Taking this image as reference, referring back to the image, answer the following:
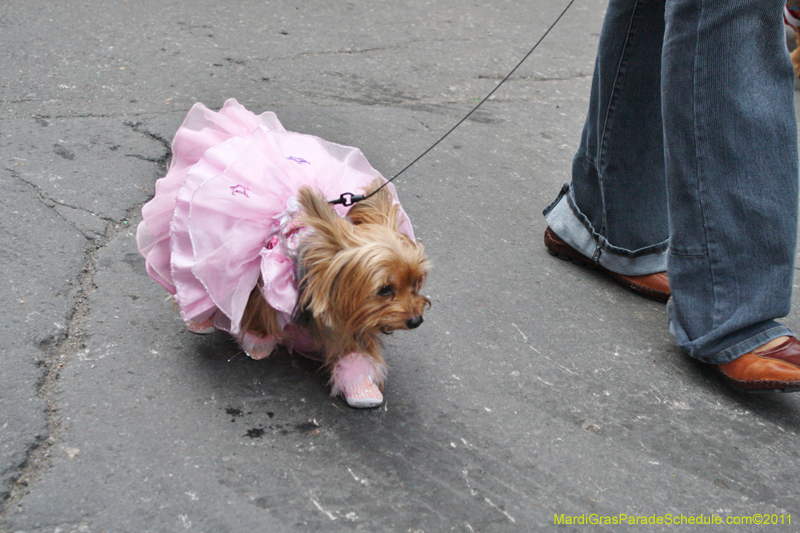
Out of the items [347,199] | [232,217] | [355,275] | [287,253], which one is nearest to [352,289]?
[355,275]

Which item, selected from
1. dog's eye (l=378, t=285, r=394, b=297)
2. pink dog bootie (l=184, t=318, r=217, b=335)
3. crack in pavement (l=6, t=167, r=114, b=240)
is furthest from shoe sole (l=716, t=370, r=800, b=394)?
crack in pavement (l=6, t=167, r=114, b=240)

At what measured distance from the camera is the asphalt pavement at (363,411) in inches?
77.5

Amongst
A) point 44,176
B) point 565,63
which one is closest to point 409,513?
point 44,176

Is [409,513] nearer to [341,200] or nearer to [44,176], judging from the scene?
[341,200]

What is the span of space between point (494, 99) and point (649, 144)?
225 centimetres

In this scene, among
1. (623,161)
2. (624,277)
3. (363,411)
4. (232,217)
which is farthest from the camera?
(624,277)

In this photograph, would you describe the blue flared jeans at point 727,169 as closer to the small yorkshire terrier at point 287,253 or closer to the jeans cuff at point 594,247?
the jeans cuff at point 594,247

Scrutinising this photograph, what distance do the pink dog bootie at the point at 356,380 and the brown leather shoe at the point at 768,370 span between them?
1.28 m

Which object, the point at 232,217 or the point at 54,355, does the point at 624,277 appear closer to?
the point at 232,217

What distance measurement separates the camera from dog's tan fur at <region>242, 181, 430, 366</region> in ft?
6.73

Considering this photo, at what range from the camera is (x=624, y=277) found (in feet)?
10.7

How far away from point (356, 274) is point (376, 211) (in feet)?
0.93

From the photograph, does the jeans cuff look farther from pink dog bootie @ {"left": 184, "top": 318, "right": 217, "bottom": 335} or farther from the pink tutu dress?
pink dog bootie @ {"left": 184, "top": 318, "right": 217, "bottom": 335}

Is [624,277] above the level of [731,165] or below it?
below
